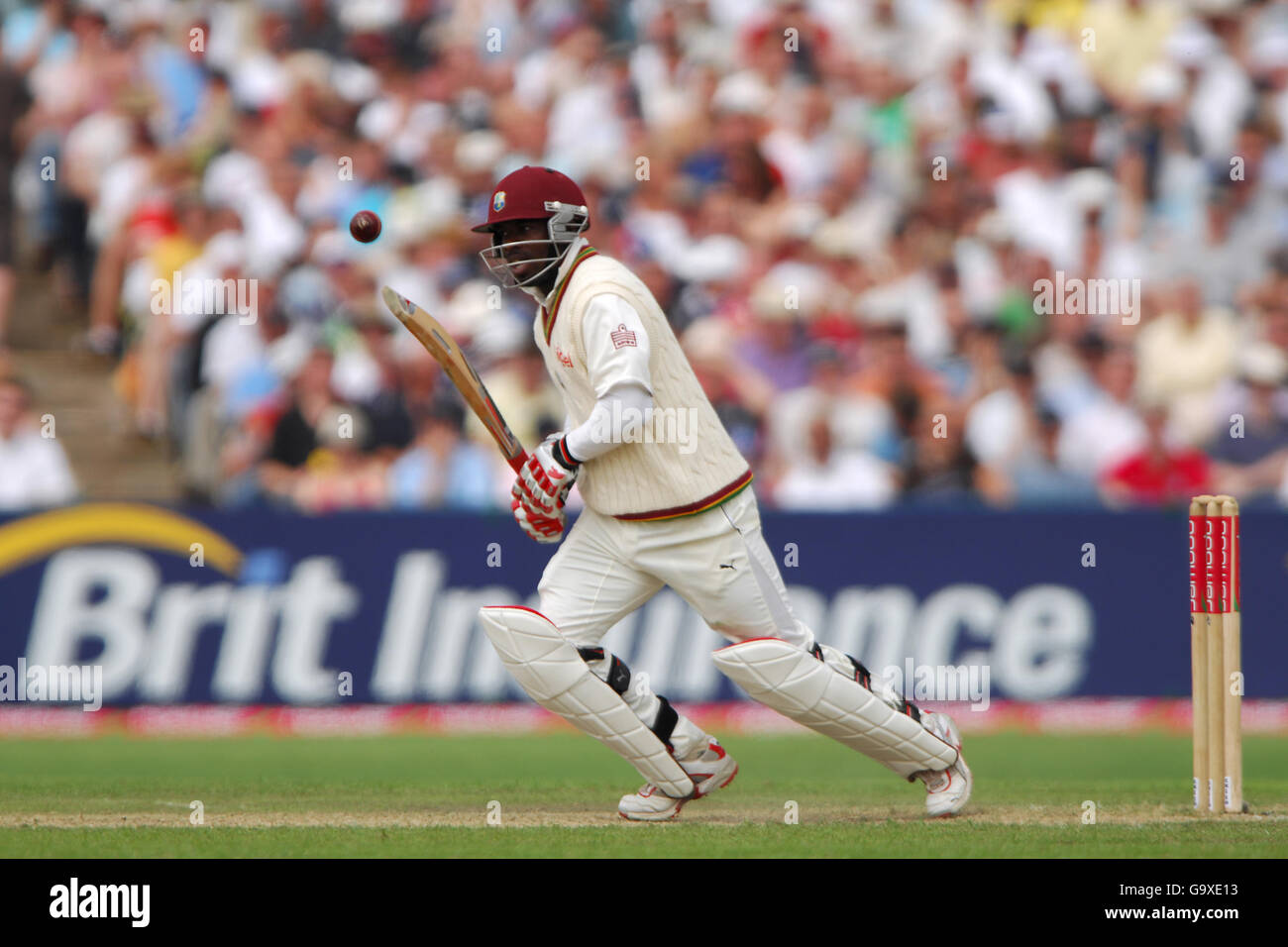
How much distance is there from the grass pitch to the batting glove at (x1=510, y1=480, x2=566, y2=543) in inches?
44.4

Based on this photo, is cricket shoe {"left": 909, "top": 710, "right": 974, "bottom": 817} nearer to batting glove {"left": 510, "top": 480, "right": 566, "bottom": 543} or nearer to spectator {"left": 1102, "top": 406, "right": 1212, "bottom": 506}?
batting glove {"left": 510, "top": 480, "right": 566, "bottom": 543}

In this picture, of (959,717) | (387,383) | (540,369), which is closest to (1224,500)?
(959,717)

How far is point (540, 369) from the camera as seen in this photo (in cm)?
1241

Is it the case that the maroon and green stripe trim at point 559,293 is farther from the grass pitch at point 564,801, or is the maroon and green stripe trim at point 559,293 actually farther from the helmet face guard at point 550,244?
the grass pitch at point 564,801

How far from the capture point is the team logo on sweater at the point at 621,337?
705 centimetres

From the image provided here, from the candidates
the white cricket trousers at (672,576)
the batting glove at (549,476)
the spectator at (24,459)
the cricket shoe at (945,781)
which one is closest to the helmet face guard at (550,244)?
the batting glove at (549,476)

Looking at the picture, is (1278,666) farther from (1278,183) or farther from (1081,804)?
(1278,183)

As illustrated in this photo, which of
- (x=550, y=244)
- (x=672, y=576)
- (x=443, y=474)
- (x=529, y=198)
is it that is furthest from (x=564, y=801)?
(x=443, y=474)

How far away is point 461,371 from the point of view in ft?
24.9

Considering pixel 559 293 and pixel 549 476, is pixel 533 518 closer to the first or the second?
pixel 549 476

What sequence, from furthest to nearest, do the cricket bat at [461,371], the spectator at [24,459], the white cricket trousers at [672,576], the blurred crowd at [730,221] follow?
the blurred crowd at [730,221] → the spectator at [24,459] → the cricket bat at [461,371] → the white cricket trousers at [672,576]

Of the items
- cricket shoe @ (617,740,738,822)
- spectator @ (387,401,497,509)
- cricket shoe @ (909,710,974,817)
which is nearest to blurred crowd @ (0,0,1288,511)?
spectator @ (387,401,497,509)

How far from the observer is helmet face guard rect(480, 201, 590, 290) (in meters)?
7.33

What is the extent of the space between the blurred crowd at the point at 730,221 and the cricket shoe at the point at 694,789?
4382 mm
